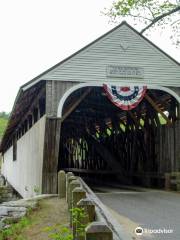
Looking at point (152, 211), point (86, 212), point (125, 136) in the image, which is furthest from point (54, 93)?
point (86, 212)

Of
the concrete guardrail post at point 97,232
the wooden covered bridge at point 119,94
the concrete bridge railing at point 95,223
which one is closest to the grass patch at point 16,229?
the concrete bridge railing at point 95,223

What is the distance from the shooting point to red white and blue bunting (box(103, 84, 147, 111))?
15.2 m

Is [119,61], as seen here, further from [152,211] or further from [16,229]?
[16,229]

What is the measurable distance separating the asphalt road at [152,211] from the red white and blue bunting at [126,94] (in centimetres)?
351

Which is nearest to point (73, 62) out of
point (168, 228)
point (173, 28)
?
point (168, 228)

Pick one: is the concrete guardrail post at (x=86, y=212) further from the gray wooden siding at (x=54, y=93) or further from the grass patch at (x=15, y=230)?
the gray wooden siding at (x=54, y=93)

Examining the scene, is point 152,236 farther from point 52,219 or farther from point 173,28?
point 173,28

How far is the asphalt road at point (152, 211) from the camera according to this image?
740cm

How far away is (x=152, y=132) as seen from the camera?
18.1 meters

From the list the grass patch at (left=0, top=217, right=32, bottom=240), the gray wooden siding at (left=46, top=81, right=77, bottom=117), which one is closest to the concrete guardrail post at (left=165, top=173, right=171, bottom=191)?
the gray wooden siding at (left=46, top=81, right=77, bottom=117)

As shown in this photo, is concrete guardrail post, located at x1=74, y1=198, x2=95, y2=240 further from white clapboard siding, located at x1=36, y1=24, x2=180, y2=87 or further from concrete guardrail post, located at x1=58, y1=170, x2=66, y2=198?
white clapboard siding, located at x1=36, y1=24, x2=180, y2=87

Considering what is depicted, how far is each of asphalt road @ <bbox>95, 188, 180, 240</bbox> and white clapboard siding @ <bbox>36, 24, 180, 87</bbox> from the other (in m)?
4.06

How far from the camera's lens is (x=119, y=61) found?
605 inches

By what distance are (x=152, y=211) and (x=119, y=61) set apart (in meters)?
6.82
